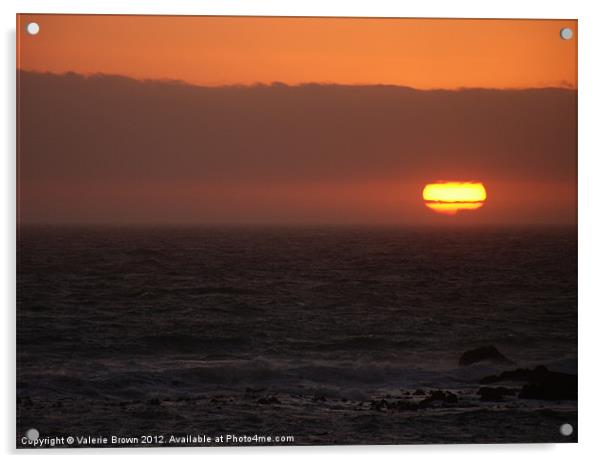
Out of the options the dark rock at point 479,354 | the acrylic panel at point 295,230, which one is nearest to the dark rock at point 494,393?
the acrylic panel at point 295,230

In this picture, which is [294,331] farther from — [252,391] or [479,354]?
[479,354]

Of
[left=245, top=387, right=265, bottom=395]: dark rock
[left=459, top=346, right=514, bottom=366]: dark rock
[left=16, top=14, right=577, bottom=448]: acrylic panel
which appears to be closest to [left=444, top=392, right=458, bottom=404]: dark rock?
[left=16, top=14, right=577, bottom=448]: acrylic panel

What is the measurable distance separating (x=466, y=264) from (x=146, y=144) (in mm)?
1466

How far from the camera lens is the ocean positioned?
4.27m

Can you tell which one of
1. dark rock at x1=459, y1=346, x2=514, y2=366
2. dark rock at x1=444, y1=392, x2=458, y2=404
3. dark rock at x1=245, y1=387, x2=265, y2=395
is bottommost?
dark rock at x1=444, y1=392, x2=458, y2=404

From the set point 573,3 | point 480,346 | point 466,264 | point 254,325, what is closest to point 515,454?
point 480,346

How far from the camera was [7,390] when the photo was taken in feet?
13.9

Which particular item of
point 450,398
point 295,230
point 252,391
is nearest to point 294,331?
point 252,391

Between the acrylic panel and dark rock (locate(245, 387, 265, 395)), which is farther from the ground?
the acrylic panel

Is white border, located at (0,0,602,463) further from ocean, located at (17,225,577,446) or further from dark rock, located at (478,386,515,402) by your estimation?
dark rock, located at (478,386,515,402)
